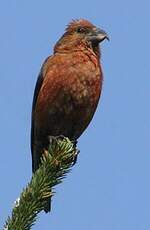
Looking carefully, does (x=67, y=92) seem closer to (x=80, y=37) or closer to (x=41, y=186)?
(x=80, y=37)

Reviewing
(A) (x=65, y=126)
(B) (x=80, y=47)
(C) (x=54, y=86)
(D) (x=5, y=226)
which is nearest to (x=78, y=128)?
(A) (x=65, y=126)

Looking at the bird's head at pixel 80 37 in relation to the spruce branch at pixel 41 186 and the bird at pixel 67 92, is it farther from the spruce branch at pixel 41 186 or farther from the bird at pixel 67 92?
the spruce branch at pixel 41 186

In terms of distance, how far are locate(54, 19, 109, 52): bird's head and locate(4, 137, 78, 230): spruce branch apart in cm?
351

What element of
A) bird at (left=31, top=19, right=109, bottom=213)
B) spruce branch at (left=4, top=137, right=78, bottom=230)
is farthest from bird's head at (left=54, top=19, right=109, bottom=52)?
spruce branch at (left=4, top=137, right=78, bottom=230)

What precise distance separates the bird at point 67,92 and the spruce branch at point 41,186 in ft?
8.82

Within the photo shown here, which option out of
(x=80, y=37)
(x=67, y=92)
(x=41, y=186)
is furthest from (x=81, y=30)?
(x=41, y=186)

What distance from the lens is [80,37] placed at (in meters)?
6.98

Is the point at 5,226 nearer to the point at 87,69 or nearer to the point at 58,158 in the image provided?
the point at 58,158

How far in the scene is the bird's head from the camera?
6.82 m

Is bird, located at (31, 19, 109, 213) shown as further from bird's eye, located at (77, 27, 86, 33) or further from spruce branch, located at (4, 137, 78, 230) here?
spruce branch, located at (4, 137, 78, 230)

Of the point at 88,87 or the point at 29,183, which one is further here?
the point at 88,87

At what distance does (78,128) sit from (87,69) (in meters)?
0.72

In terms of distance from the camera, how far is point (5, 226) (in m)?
2.63

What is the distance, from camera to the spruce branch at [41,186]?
2.66 metres
